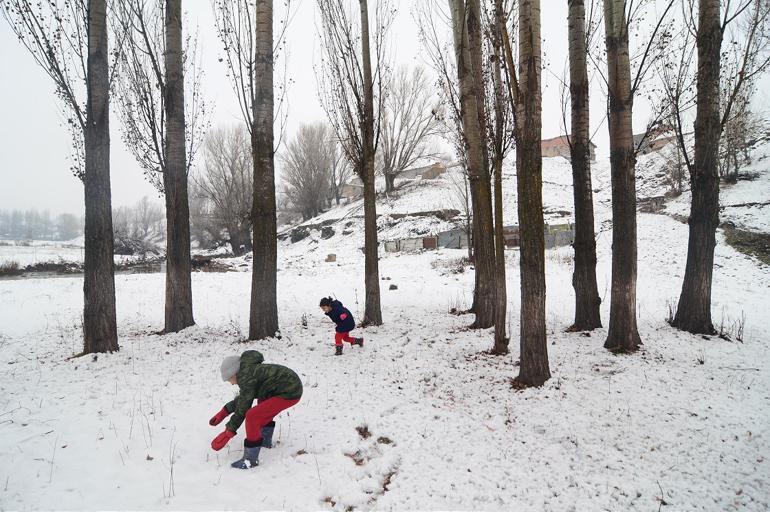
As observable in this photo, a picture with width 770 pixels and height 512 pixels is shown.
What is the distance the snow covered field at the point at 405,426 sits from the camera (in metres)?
2.90

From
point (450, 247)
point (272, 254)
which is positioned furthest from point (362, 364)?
point (450, 247)

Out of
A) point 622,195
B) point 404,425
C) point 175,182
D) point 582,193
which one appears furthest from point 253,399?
point 582,193

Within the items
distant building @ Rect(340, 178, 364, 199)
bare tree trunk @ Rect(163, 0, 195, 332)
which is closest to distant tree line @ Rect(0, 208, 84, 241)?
distant building @ Rect(340, 178, 364, 199)

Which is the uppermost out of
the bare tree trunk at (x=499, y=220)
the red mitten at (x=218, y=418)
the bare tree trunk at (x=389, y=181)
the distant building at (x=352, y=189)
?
the distant building at (x=352, y=189)

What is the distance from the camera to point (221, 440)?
326cm

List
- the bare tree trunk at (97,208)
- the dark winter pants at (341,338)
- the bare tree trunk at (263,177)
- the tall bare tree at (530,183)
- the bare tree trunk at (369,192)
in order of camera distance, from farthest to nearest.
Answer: the bare tree trunk at (369,192) < the bare tree trunk at (263,177) < the dark winter pants at (341,338) < the bare tree trunk at (97,208) < the tall bare tree at (530,183)

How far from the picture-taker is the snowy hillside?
290 cm

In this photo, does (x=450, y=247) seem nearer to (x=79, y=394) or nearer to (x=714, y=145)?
(x=714, y=145)

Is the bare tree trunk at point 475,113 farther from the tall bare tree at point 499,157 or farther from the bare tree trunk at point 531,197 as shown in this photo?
the bare tree trunk at point 531,197

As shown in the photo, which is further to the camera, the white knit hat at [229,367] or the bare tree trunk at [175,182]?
the bare tree trunk at [175,182]

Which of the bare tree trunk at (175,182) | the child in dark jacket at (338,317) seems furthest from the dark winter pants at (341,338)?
the bare tree trunk at (175,182)

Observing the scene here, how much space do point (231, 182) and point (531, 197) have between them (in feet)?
106

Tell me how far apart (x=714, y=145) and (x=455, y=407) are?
6.25 m

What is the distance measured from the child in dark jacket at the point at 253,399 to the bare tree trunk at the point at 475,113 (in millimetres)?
4031
